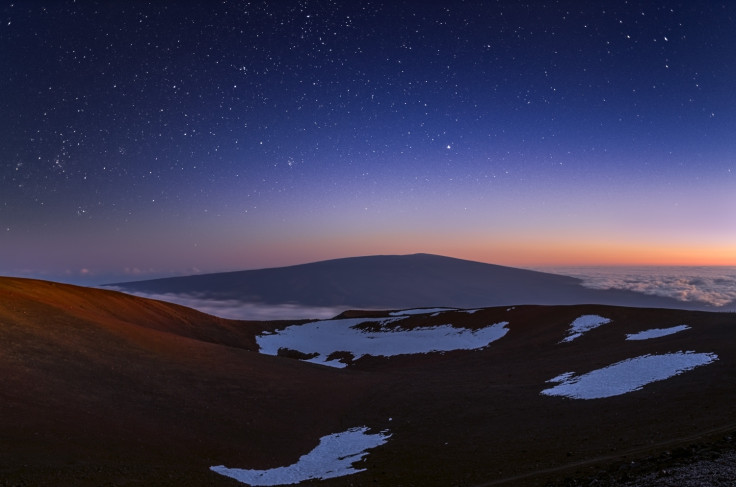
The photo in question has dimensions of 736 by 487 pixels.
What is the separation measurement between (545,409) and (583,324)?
2745 cm

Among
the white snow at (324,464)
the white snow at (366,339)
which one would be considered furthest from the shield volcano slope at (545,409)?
the white snow at (366,339)

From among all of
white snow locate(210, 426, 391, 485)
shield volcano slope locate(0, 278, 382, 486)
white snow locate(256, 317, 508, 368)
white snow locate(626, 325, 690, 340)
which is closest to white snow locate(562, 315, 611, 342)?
white snow locate(626, 325, 690, 340)

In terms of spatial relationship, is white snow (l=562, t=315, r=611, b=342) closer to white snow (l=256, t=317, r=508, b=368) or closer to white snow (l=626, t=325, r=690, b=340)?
white snow (l=626, t=325, r=690, b=340)

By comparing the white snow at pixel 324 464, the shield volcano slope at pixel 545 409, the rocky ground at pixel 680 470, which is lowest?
the white snow at pixel 324 464

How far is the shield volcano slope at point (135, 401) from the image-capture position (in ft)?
59.5

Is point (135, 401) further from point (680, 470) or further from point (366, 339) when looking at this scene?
point (366, 339)

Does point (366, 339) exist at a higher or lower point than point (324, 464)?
lower

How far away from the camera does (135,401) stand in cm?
2592

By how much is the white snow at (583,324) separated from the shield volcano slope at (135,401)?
21437 millimetres

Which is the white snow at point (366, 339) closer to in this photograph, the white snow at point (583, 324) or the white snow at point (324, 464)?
the white snow at point (583, 324)

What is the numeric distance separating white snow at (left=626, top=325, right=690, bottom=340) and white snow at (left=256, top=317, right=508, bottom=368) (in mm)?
15568

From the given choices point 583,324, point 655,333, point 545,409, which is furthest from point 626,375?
point 583,324

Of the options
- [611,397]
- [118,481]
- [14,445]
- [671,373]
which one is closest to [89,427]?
[14,445]

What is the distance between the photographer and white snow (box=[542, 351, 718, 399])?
2545 cm
